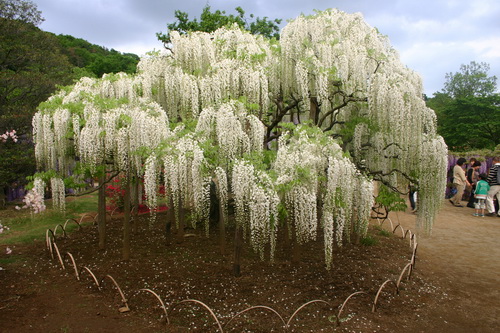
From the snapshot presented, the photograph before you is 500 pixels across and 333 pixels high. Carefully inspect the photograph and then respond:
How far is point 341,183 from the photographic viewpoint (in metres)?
5.32

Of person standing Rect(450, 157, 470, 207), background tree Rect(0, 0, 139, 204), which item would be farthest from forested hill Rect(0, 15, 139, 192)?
person standing Rect(450, 157, 470, 207)

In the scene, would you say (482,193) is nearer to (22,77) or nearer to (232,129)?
(232,129)

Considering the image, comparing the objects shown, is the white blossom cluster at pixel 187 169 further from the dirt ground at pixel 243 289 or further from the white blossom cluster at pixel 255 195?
the dirt ground at pixel 243 289

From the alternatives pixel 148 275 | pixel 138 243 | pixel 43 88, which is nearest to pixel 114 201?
pixel 138 243

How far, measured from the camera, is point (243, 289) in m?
5.53

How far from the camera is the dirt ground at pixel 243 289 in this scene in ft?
15.5

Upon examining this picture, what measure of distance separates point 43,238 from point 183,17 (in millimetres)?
16058

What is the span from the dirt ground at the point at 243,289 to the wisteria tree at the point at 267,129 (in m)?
0.74

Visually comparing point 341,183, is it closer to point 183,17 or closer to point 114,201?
point 114,201

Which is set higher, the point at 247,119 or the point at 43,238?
the point at 247,119

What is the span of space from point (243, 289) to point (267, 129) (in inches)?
163

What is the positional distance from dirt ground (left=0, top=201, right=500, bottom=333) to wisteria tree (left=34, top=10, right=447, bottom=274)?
2.43 feet

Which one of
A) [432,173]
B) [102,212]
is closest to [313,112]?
[432,173]

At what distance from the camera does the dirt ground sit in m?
4.72
